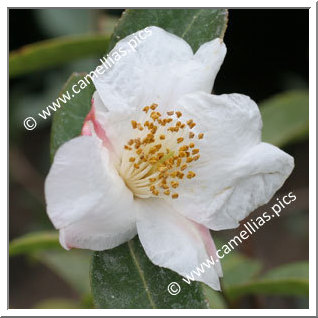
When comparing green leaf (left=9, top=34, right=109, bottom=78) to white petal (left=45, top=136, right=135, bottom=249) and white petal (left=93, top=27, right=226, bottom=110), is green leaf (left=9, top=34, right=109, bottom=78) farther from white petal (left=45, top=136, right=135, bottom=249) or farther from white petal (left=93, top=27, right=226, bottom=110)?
white petal (left=45, top=136, right=135, bottom=249)

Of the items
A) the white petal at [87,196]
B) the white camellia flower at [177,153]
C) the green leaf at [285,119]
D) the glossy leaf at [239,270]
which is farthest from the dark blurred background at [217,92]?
the white petal at [87,196]

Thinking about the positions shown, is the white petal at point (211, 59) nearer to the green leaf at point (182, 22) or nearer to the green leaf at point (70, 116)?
the green leaf at point (182, 22)

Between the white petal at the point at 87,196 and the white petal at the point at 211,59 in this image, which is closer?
the white petal at the point at 87,196

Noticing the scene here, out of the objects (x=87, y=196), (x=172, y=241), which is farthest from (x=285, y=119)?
(x=87, y=196)

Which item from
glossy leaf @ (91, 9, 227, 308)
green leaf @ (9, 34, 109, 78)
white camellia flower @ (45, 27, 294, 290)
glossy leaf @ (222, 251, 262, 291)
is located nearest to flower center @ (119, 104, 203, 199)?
white camellia flower @ (45, 27, 294, 290)

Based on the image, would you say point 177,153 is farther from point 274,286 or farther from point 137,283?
point 274,286

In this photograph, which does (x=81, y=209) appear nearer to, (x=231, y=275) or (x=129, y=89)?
(x=129, y=89)
